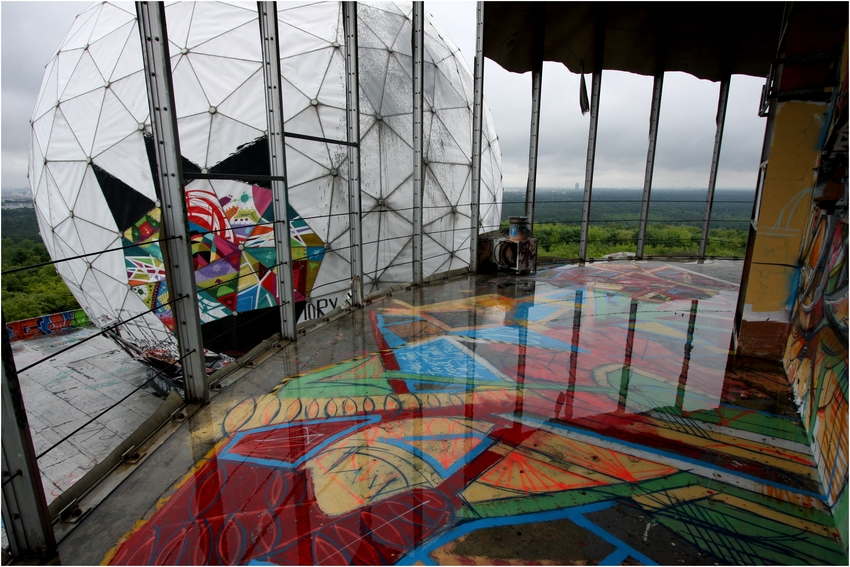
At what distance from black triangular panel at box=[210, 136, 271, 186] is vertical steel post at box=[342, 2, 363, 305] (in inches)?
143

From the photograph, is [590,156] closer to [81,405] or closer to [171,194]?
Answer: [171,194]

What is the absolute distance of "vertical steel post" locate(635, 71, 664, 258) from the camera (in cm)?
1042

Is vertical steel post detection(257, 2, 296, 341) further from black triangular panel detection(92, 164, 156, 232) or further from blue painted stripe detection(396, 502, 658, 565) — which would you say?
black triangular panel detection(92, 164, 156, 232)

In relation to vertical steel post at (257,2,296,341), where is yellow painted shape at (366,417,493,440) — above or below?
below

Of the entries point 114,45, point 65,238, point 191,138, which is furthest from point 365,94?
point 65,238

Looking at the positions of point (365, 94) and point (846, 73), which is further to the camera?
point (365, 94)

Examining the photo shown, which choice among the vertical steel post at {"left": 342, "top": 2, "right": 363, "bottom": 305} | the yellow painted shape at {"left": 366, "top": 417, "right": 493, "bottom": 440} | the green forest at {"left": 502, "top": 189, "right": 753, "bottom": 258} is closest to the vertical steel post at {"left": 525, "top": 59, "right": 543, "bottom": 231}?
the green forest at {"left": 502, "top": 189, "right": 753, "bottom": 258}

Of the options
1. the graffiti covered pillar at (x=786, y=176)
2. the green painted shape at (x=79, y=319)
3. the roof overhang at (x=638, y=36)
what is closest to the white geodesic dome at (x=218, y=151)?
the roof overhang at (x=638, y=36)

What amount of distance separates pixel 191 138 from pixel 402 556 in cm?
872

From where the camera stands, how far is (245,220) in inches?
333

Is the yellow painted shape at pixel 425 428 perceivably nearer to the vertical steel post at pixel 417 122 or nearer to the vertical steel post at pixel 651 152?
the vertical steel post at pixel 417 122

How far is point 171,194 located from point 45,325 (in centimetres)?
1741

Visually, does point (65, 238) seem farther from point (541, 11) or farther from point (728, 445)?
point (728, 445)

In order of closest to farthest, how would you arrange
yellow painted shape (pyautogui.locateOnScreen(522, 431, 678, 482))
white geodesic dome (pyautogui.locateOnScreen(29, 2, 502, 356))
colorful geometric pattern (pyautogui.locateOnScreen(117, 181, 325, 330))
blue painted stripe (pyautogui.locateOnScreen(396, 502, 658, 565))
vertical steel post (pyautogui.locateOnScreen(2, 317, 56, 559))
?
vertical steel post (pyautogui.locateOnScreen(2, 317, 56, 559))
blue painted stripe (pyautogui.locateOnScreen(396, 502, 658, 565))
yellow painted shape (pyautogui.locateOnScreen(522, 431, 678, 482))
colorful geometric pattern (pyautogui.locateOnScreen(117, 181, 325, 330))
white geodesic dome (pyautogui.locateOnScreen(29, 2, 502, 356))
